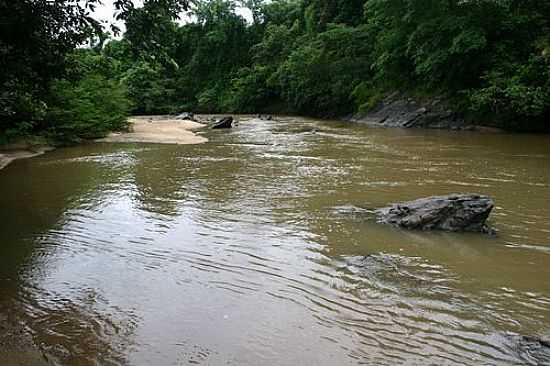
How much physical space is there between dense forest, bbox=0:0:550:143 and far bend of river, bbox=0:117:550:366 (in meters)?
2.45

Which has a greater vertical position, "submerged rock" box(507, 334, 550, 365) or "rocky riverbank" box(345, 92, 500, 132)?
"rocky riverbank" box(345, 92, 500, 132)

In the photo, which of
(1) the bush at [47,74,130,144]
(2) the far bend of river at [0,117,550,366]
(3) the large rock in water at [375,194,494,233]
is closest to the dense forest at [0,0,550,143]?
(1) the bush at [47,74,130,144]

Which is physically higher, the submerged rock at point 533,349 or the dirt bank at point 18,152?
the dirt bank at point 18,152

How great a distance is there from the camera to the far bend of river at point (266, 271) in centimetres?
479

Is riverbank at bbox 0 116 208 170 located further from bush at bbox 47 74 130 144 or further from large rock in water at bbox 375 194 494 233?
large rock in water at bbox 375 194 494 233

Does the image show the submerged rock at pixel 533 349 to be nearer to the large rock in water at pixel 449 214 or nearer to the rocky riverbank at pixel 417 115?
the large rock in water at pixel 449 214

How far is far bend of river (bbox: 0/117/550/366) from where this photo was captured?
4793 millimetres

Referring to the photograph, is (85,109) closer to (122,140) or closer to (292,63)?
(122,140)

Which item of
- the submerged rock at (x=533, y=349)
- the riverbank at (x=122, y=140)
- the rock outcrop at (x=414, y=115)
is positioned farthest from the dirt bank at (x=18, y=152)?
the rock outcrop at (x=414, y=115)

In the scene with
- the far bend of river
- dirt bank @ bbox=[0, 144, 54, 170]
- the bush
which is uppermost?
the bush

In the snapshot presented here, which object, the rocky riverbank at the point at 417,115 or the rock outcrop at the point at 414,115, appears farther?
the rock outcrop at the point at 414,115

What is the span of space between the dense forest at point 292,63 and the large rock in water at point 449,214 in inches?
170

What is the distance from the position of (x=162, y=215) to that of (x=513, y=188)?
7.59 m

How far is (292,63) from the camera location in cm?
4659
